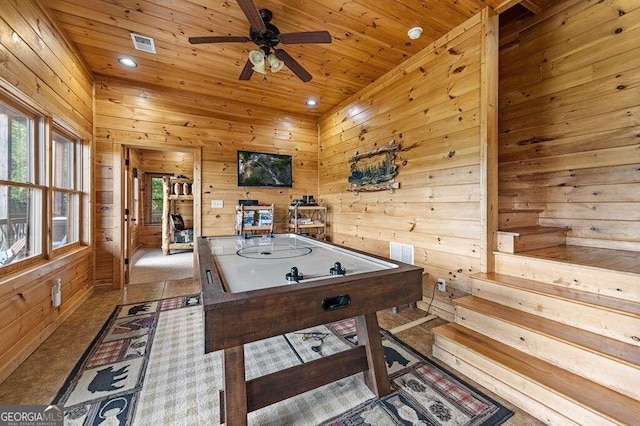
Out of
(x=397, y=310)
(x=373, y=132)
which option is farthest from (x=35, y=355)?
(x=373, y=132)

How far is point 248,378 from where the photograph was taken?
169 centimetres

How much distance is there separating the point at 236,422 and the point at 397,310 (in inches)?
78.9

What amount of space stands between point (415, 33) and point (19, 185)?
361 centimetres

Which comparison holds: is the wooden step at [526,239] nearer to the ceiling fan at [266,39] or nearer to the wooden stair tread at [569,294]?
the wooden stair tread at [569,294]

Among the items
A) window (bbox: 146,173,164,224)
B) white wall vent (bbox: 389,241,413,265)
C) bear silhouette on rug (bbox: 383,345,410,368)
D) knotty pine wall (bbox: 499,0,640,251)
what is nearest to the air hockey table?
bear silhouette on rug (bbox: 383,345,410,368)

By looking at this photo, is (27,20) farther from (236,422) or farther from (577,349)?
(577,349)

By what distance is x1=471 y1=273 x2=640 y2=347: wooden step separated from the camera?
139 centimetres

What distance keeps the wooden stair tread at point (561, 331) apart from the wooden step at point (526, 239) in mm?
518

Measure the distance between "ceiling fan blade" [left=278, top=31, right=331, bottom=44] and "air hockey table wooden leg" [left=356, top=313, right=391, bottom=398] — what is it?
206cm

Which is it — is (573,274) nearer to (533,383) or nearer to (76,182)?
(533,383)

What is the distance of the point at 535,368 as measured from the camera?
4.83ft

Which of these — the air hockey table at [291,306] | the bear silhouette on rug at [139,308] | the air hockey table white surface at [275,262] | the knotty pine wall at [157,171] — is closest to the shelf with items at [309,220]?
the air hockey table white surface at [275,262]

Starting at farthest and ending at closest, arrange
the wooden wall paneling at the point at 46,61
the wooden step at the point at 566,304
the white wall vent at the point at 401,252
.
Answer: the white wall vent at the point at 401,252 < the wooden wall paneling at the point at 46,61 < the wooden step at the point at 566,304

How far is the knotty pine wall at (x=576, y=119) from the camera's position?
2180 millimetres
